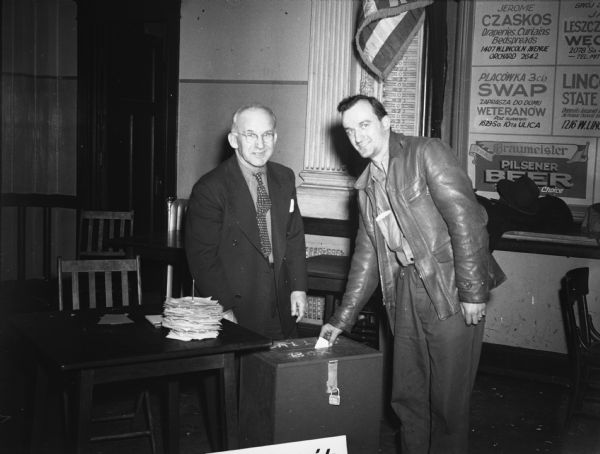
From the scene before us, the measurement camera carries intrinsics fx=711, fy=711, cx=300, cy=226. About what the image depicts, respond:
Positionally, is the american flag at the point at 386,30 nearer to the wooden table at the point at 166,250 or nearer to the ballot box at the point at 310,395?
the wooden table at the point at 166,250

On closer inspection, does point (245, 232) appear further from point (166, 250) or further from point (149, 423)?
point (166, 250)

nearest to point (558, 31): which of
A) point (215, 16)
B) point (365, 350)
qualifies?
point (215, 16)

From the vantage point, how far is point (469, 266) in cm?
331

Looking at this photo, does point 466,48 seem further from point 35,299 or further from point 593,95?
point 35,299

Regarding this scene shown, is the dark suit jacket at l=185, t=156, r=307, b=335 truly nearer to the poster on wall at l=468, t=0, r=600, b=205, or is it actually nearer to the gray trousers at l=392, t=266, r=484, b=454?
the gray trousers at l=392, t=266, r=484, b=454

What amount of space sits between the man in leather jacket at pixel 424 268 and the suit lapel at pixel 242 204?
577mm

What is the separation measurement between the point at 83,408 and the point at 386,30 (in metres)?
3.95

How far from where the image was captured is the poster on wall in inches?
239

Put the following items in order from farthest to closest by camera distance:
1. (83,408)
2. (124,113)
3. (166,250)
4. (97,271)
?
1. (124,113)
2. (166,250)
3. (97,271)
4. (83,408)

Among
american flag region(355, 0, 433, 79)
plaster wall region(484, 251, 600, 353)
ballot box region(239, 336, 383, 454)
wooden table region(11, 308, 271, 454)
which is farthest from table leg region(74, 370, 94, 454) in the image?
plaster wall region(484, 251, 600, 353)

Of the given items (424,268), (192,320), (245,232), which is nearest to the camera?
(192,320)

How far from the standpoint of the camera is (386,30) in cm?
567

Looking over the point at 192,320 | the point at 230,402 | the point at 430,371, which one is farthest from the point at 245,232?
the point at 430,371

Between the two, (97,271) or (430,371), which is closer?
(430,371)
